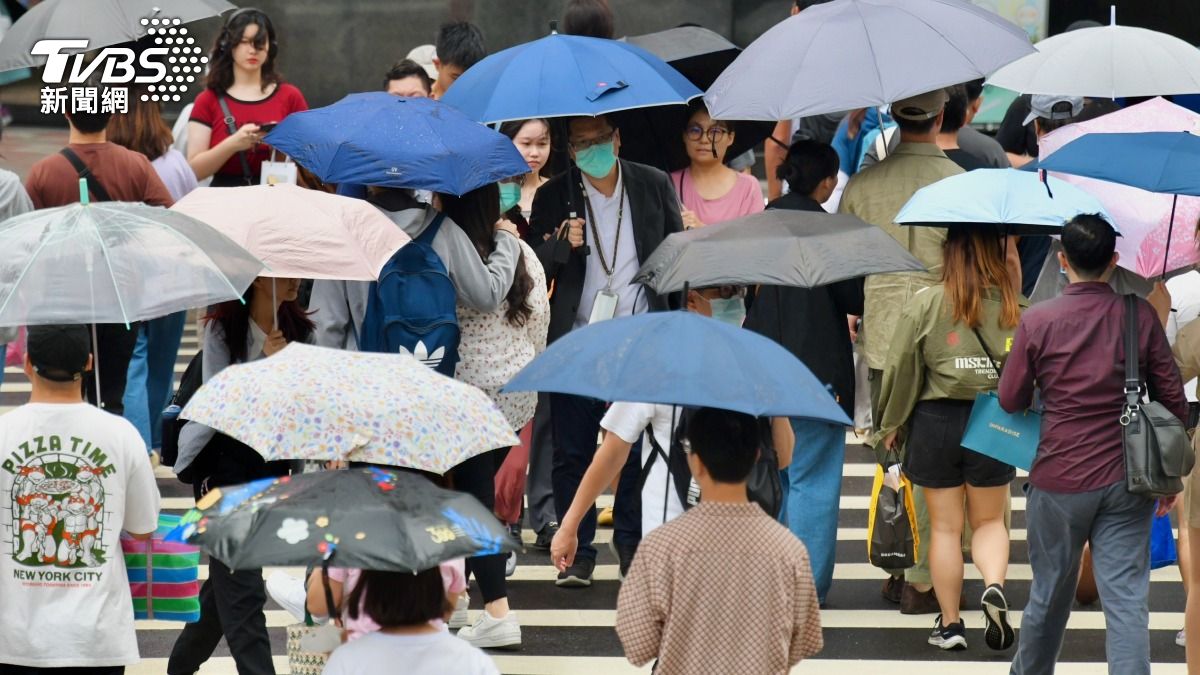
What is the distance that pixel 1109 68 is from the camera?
30.9ft

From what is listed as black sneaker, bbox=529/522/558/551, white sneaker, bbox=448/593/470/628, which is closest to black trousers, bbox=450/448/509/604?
white sneaker, bbox=448/593/470/628

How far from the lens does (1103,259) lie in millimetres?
6594

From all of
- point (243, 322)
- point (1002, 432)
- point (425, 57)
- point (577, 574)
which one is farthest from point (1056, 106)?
point (243, 322)

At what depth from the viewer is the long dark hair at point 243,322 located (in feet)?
22.1

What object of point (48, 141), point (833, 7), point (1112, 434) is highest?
point (833, 7)

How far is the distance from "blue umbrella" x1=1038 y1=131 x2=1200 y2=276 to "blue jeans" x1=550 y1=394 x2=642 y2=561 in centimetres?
236

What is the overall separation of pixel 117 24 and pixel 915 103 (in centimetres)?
415

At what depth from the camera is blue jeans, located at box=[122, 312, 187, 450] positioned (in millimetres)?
10508

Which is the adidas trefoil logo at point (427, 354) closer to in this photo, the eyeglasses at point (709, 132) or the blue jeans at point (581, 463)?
the blue jeans at point (581, 463)

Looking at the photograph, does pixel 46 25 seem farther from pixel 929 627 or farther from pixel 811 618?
pixel 811 618

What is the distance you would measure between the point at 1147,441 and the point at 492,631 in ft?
9.26

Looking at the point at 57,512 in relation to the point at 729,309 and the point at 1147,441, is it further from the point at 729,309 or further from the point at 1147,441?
the point at 1147,441

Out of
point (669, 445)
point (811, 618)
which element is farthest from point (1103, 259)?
point (811, 618)

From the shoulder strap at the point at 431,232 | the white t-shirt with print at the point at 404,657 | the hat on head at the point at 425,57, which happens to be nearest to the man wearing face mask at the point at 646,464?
the shoulder strap at the point at 431,232
